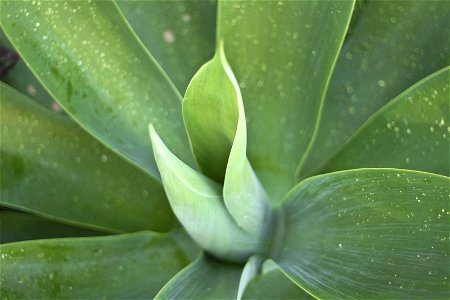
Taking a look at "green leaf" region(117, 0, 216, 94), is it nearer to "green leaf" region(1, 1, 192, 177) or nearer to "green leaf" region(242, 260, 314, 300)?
"green leaf" region(1, 1, 192, 177)

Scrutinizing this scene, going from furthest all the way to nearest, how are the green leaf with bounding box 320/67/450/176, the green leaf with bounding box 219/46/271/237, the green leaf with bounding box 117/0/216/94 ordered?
the green leaf with bounding box 117/0/216/94
the green leaf with bounding box 320/67/450/176
the green leaf with bounding box 219/46/271/237

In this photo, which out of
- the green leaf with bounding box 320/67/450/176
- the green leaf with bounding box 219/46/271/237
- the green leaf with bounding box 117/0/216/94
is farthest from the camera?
the green leaf with bounding box 117/0/216/94

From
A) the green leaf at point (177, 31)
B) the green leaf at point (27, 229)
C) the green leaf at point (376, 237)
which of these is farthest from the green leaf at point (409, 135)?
the green leaf at point (27, 229)

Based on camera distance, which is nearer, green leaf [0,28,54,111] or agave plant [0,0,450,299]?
agave plant [0,0,450,299]

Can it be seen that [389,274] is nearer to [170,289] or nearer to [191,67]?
[170,289]

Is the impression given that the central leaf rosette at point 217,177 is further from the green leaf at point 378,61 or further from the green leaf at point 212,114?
the green leaf at point 378,61

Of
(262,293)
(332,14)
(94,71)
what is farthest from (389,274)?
(94,71)

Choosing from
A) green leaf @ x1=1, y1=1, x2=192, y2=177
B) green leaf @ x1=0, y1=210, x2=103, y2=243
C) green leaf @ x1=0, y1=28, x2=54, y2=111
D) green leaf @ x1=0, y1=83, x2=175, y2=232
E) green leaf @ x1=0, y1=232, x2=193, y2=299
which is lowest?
green leaf @ x1=0, y1=210, x2=103, y2=243

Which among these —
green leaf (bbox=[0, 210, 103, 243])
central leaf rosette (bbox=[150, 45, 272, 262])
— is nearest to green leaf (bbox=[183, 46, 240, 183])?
central leaf rosette (bbox=[150, 45, 272, 262])
